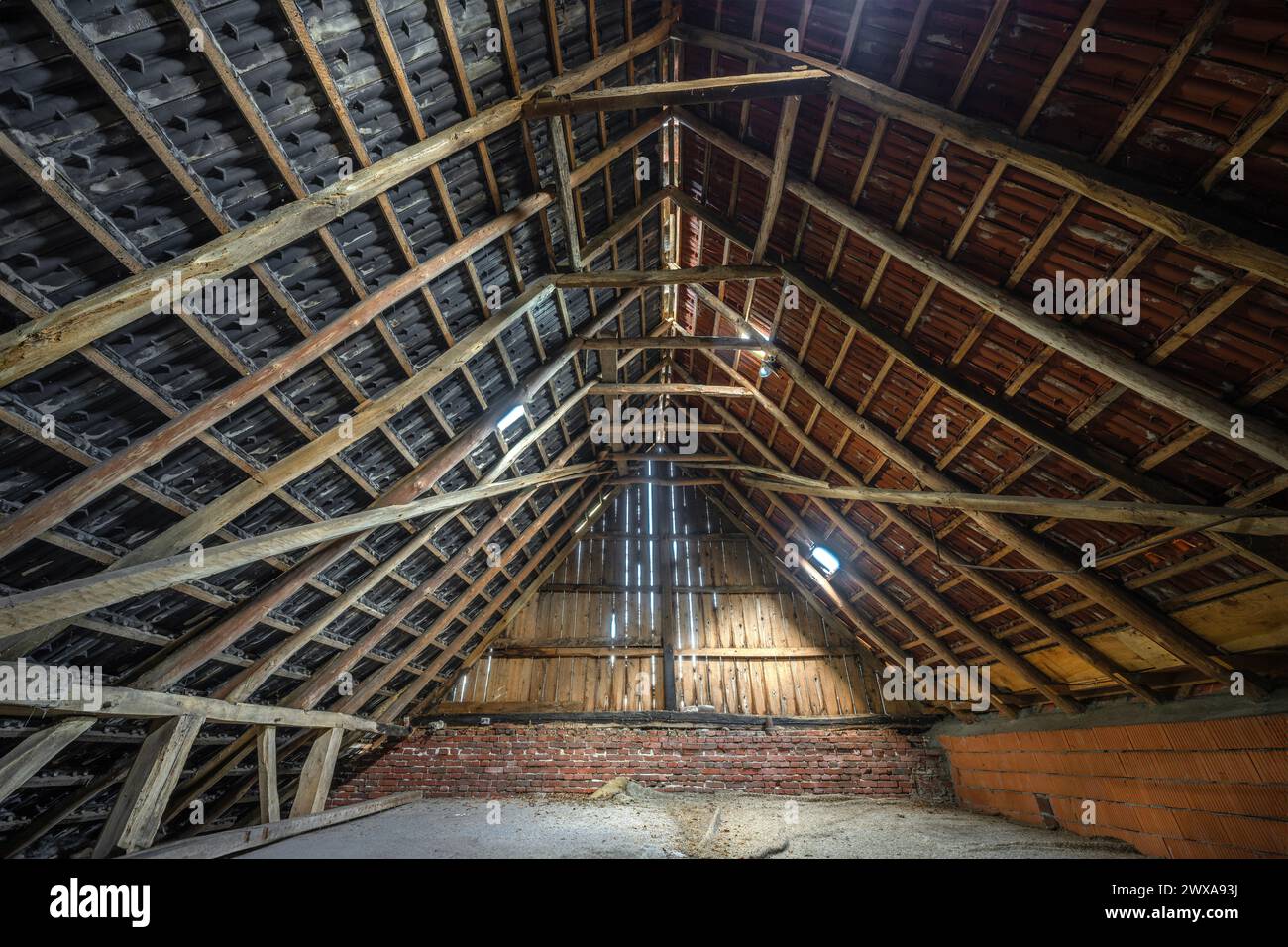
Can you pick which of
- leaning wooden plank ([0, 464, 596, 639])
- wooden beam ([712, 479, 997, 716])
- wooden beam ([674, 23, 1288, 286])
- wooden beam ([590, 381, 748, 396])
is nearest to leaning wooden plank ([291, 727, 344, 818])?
leaning wooden plank ([0, 464, 596, 639])

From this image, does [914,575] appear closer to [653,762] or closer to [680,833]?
[680,833]

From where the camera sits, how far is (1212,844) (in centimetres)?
485

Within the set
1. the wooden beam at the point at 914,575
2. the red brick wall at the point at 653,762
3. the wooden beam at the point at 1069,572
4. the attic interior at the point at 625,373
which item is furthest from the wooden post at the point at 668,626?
the wooden beam at the point at 1069,572

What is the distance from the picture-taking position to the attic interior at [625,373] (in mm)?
2709

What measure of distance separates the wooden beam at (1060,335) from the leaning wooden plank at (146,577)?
4581 mm

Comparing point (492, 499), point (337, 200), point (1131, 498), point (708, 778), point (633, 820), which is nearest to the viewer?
point (337, 200)

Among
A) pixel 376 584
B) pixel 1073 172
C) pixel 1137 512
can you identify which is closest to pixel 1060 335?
pixel 1073 172

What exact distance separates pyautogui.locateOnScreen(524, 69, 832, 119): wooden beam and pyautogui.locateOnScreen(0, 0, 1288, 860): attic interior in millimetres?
26

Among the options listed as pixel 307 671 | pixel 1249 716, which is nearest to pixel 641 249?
pixel 307 671

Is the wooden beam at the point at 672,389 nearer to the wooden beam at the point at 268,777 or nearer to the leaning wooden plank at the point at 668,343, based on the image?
the leaning wooden plank at the point at 668,343

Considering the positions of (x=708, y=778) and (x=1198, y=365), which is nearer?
(x=1198, y=365)

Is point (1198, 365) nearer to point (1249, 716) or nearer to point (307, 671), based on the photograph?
point (1249, 716)

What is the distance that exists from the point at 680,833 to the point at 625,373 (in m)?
5.99

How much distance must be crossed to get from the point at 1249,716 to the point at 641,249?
7.40 metres
